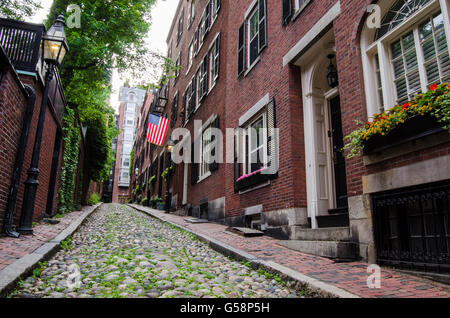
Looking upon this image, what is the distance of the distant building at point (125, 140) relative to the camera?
178 ft

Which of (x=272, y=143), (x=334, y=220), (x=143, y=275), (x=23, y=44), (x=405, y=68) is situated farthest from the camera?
(x=272, y=143)

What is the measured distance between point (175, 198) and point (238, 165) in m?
8.43

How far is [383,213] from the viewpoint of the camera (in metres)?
4.45

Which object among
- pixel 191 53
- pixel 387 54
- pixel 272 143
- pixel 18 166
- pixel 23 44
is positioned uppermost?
pixel 191 53

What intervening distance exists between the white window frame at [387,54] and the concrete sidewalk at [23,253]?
4.80 m

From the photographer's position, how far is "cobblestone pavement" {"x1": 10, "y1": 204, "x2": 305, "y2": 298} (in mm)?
3254

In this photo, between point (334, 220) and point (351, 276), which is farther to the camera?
point (334, 220)

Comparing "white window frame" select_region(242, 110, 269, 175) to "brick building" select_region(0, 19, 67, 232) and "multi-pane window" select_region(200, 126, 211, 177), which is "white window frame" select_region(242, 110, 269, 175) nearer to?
"multi-pane window" select_region(200, 126, 211, 177)

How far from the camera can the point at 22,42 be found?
7039 mm

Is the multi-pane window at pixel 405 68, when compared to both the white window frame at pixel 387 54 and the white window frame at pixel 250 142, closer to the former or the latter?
the white window frame at pixel 387 54

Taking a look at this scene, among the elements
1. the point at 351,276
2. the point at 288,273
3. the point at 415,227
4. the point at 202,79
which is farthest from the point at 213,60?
the point at 351,276

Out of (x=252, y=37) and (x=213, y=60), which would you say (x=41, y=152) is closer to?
(x=252, y=37)

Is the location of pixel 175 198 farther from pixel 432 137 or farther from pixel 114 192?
pixel 114 192

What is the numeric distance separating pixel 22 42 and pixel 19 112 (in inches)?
79.4
